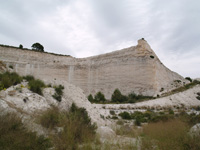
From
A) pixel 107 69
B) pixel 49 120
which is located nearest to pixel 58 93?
pixel 49 120

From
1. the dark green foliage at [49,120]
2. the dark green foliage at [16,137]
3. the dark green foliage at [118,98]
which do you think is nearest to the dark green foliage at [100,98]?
the dark green foliage at [118,98]

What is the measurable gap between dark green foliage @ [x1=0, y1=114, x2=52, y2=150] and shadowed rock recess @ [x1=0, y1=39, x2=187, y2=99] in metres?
23.1

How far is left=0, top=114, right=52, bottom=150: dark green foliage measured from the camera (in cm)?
262

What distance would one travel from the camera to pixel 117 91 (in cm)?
2605

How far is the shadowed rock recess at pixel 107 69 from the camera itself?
2620 centimetres

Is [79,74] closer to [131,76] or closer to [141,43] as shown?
[131,76]

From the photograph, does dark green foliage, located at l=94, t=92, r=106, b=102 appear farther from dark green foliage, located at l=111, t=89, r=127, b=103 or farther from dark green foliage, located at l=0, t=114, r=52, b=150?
dark green foliage, located at l=0, t=114, r=52, b=150

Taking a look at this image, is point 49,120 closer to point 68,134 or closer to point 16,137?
point 68,134

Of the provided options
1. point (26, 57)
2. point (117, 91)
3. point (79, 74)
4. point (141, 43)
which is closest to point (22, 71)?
point (26, 57)

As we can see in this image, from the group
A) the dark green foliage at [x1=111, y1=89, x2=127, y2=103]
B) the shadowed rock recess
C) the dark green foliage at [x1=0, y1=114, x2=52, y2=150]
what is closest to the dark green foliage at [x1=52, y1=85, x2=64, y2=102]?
the dark green foliage at [x1=0, y1=114, x2=52, y2=150]

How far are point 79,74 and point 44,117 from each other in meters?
29.5

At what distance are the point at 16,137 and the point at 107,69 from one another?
28051mm

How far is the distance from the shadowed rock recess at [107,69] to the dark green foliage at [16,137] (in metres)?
23.1

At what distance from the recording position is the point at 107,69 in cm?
3056
